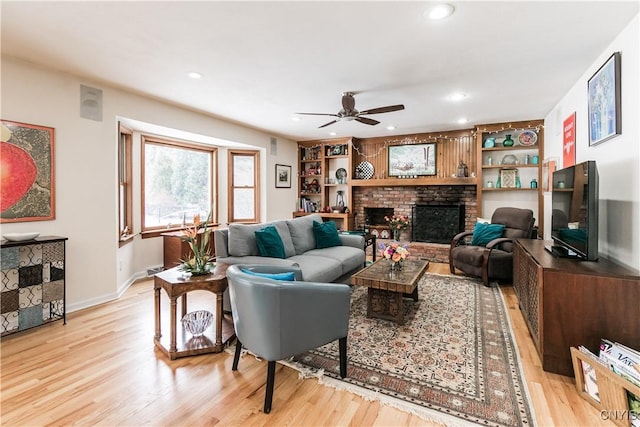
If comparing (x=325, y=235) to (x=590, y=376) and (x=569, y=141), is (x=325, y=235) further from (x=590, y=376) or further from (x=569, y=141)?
(x=569, y=141)

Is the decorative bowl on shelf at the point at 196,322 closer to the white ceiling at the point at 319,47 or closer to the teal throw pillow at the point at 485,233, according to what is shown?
the white ceiling at the point at 319,47

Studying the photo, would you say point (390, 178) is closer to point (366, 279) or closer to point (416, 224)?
point (416, 224)

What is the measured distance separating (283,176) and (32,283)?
4.65 meters

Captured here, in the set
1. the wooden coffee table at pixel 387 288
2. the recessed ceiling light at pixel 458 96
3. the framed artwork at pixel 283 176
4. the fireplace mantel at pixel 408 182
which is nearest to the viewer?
the wooden coffee table at pixel 387 288

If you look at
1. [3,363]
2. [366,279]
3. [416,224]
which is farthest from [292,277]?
[416,224]

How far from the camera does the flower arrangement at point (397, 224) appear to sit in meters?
6.31

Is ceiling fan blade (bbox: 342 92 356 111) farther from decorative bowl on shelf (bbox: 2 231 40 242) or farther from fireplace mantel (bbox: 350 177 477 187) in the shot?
decorative bowl on shelf (bbox: 2 231 40 242)

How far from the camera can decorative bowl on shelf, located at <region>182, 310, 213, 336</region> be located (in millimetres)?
2623

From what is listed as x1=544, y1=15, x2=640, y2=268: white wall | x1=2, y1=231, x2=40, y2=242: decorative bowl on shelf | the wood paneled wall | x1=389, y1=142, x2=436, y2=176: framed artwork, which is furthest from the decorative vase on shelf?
x1=2, y1=231, x2=40, y2=242: decorative bowl on shelf

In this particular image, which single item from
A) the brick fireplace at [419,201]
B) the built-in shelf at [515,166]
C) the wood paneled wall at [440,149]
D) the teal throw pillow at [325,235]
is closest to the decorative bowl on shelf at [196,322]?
the teal throw pillow at [325,235]

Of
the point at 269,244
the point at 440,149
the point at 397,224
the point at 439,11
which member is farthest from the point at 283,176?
the point at 439,11

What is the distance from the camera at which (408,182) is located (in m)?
6.15

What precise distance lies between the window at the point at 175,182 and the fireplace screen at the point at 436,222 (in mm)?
4003

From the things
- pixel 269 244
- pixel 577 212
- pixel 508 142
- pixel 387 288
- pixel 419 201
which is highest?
pixel 508 142
